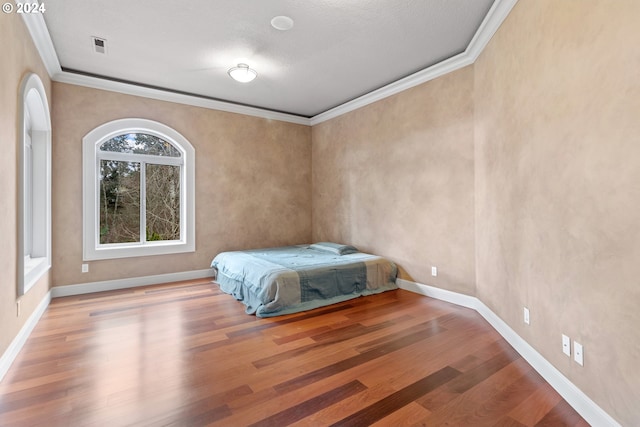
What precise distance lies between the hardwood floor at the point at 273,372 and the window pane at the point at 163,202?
1529mm

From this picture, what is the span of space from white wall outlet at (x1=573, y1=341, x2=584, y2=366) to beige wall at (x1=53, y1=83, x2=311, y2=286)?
445 centimetres

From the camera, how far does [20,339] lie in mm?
2479

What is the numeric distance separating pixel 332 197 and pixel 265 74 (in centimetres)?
235

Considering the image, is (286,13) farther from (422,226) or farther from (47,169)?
(47,169)

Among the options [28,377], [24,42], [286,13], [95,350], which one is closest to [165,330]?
[95,350]

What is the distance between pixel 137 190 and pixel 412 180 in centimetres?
392

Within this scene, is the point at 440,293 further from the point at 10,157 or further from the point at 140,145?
the point at 140,145

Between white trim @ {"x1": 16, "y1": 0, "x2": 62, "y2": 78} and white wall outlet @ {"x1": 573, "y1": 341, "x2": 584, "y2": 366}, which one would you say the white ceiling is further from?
white wall outlet @ {"x1": 573, "y1": 341, "x2": 584, "y2": 366}

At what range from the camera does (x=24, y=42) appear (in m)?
2.61

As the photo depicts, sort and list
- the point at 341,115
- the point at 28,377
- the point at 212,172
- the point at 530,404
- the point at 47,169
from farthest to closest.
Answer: the point at 341,115 → the point at 212,172 → the point at 47,169 → the point at 28,377 → the point at 530,404

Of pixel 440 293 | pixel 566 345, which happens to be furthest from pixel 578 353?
pixel 440 293

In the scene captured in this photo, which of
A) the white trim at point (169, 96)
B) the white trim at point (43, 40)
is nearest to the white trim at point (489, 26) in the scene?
the white trim at point (169, 96)

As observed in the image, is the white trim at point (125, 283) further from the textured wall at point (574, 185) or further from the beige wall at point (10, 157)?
the textured wall at point (574, 185)

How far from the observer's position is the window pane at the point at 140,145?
4.34 metres
